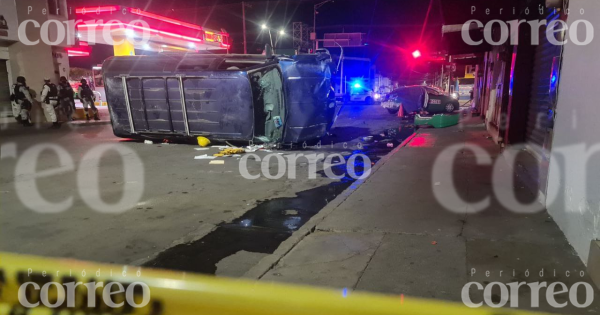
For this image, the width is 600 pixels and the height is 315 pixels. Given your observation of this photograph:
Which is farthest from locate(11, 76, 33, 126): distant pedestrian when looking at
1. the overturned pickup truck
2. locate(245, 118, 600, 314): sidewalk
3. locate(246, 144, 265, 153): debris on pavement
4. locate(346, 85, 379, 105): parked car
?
locate(346, 85, 379, 105): parked car

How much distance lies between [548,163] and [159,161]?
304 inches

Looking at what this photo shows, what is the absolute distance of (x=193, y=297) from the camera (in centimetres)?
140

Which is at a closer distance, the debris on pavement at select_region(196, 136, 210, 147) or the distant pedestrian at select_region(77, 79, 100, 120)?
the debris on pavement at select_region(196, 136, 210, 147)

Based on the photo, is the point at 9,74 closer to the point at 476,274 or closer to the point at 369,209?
the point at 369,209

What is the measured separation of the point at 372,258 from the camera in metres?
3.60

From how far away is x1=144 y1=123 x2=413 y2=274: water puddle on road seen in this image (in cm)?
378

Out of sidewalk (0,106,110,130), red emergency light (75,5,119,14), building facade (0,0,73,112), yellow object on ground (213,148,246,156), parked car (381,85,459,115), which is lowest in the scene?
yellow object on ground (213,148,246,156)

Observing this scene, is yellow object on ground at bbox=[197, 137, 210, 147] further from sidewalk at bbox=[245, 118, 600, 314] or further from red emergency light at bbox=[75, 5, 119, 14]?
red emergency light at bbox=[75, 5, 119, 14]

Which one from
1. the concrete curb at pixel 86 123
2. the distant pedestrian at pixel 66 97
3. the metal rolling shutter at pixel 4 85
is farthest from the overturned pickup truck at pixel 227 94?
the metal rolling shutter at pixel 4 85

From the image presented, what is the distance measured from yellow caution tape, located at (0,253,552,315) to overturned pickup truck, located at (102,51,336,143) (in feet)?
25.9

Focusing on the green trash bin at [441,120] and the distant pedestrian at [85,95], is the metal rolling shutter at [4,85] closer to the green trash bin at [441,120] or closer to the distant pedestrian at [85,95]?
the distant pedestrian at [85,95]

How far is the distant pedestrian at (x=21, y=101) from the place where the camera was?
14.1 metres

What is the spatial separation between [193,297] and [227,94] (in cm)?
841

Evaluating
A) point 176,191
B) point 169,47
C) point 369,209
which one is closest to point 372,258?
point 369,209
